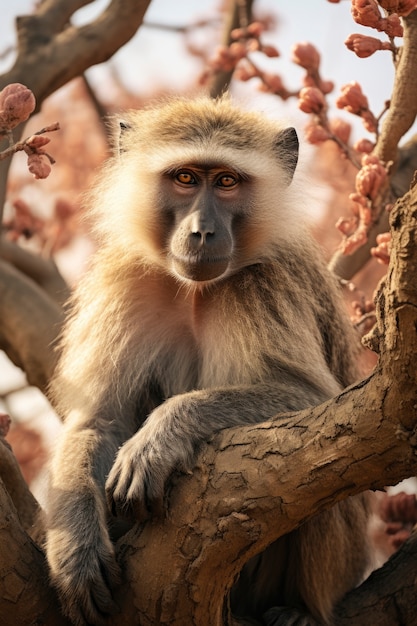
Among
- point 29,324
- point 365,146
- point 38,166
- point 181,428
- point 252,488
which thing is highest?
point 38,166

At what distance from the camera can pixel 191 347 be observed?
588 cm

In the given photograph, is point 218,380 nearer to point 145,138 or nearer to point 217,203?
point 217,203

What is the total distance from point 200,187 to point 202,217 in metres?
0.42

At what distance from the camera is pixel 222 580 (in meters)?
4.46

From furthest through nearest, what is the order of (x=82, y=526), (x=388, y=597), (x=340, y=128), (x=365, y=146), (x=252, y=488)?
(x=340, y=128), (x=365, y=146), (x=388, y=597), (x=82, y=526), (x=252, y=488)

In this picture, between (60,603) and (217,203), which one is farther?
(217,203)

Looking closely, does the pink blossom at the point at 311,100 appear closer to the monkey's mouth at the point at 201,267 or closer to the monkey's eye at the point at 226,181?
the monkey's eye at the point at 226,181

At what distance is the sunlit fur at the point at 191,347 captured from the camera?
4930 mm

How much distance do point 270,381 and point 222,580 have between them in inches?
48.8

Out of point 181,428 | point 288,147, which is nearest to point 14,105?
point 181,428

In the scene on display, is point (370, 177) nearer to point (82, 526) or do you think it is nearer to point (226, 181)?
point (226, 181)

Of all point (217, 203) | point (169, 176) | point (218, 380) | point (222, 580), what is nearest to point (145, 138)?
point (169, 176)

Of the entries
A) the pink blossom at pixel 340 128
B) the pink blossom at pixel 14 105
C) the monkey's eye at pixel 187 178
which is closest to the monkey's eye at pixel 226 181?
the monkey's eye at pixel 187 178

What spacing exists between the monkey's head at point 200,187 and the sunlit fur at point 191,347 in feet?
0.04
